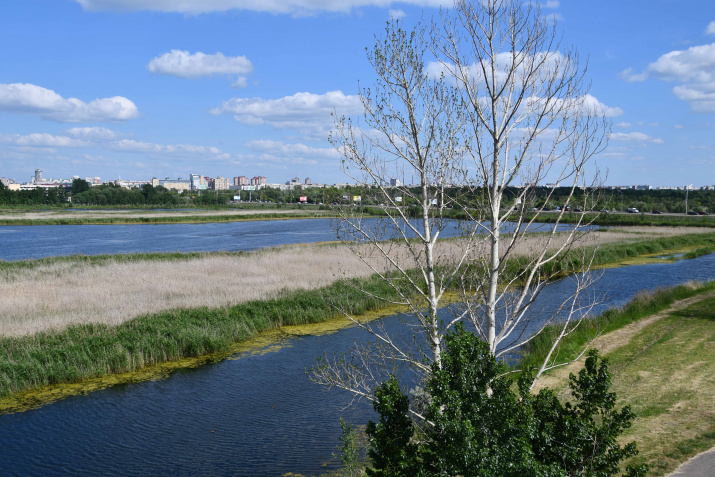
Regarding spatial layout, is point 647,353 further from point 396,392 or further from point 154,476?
point 154,476

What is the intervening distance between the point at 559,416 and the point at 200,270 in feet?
86.2

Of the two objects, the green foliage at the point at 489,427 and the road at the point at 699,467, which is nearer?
the green foliage at the point at 489,427

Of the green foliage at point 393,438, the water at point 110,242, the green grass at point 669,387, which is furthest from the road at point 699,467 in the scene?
the water at point 110,242

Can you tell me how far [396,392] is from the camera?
240 inches

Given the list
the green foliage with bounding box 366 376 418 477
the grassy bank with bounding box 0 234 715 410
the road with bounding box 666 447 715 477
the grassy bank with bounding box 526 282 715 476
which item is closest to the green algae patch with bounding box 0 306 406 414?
the grassy bank with bounding box 0 234 715 410

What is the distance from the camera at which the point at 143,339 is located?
1697 centimetres

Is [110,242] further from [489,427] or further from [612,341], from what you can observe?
[489,427]

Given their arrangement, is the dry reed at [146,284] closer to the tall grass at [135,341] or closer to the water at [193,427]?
the tall grass at [135,341]

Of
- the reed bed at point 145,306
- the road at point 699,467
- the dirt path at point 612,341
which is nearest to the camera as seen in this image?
the road at point 699,467

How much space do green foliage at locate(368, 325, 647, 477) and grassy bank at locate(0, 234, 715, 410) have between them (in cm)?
736

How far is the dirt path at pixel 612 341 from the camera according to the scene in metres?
13.4

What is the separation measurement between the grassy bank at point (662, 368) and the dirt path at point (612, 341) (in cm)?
3

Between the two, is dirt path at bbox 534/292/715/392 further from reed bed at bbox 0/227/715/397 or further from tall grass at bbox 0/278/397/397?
tall grass at bbox 0/278/397/397

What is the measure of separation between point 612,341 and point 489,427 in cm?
1343
